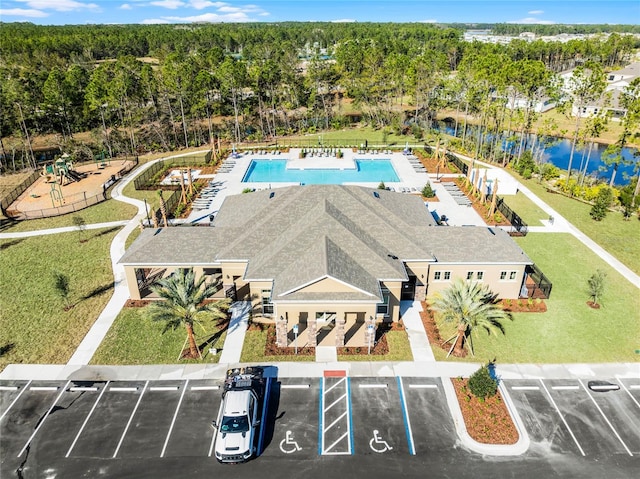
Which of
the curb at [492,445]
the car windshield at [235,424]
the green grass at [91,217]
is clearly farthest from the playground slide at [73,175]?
the curb at [492,445]

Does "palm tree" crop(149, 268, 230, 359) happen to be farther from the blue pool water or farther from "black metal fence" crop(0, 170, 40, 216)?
"black metal fence" crop(0, 170, 40, 216)

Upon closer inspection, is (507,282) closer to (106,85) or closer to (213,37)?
(106,85)

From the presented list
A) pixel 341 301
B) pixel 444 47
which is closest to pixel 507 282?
pixel 341 301

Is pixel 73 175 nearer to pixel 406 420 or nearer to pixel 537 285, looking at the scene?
pixel 406 420

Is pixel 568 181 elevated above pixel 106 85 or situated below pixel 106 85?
below

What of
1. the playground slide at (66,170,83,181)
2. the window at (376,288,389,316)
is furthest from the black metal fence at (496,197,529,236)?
the playground slide at (66,170,83,181)

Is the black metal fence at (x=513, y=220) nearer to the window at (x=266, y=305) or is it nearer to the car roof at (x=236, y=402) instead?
the window at (x=266, y=305)

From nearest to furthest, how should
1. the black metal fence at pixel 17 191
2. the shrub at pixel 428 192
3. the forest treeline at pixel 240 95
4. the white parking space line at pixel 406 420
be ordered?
the white parking space line at pixel 406 420 → the black metal fence at pixel 17 191 → the shrub at pixel 428 192 → the forest treeline at pixel 240 95
